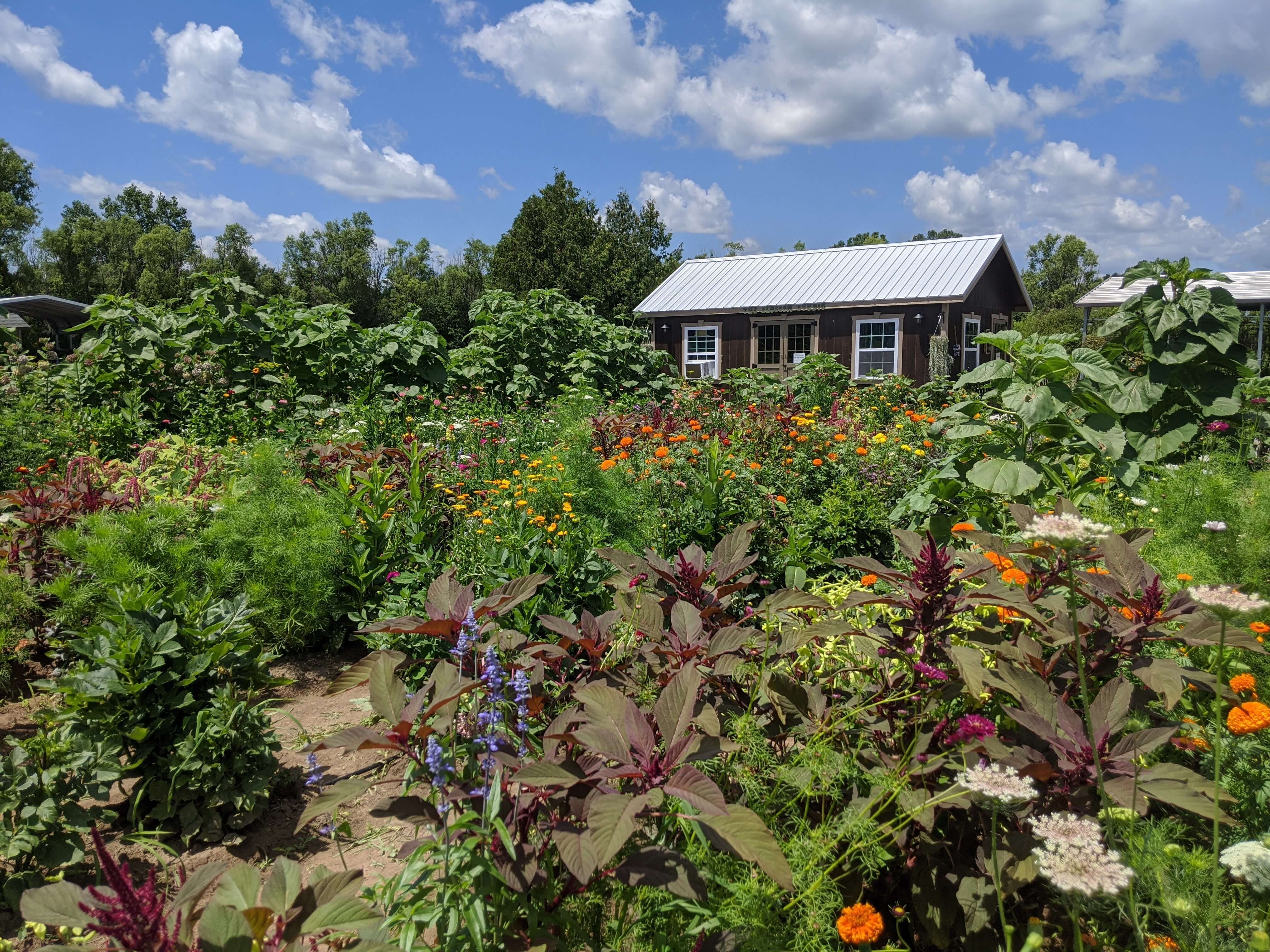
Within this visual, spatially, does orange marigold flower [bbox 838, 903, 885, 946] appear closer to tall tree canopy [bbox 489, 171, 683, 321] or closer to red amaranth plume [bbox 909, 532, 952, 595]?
red amaranth plume [bbox 909, 532, 952, 595]

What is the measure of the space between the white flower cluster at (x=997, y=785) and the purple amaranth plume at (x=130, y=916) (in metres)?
1.12

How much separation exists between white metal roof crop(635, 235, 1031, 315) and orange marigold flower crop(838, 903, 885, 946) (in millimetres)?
15805

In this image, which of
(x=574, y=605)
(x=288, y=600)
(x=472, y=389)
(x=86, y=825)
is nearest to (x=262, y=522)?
(x=288, y=600)

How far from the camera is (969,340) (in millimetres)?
16984

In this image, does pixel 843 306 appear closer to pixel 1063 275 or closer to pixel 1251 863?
pixel 1251 863

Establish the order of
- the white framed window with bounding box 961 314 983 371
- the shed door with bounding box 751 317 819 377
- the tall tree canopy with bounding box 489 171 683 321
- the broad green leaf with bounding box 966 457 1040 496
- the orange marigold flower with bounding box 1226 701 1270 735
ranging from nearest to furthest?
the orange marigold flower with bounding box 1226 701 1270 735 → the broad green leaf with bounding box 966 457 1040 496 → the white framed window with bounding box 961 314 983 371 → the shed door with bounding box 751 317 819 377 → the tall tree canopy with bounding box 489 171 683 321

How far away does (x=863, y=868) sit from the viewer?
4.90 ft

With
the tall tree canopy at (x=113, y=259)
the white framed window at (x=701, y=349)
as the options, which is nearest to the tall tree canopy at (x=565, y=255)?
the white framed window at (x=701, y=349)

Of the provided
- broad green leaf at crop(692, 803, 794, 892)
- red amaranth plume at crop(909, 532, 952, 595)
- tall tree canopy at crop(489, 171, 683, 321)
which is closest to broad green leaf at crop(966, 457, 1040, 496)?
red amaranth plume at crop(909, 532, 952, 595)

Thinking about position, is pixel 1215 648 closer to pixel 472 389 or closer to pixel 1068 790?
pixel 1068 790

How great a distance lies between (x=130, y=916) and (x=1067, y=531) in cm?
139

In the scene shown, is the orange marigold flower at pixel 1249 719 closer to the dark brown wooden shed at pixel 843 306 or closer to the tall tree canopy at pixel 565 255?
the dark brown wooden shed at pixel 843 306

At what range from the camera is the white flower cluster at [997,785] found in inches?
42.1

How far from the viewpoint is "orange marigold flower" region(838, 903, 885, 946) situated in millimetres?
1227
